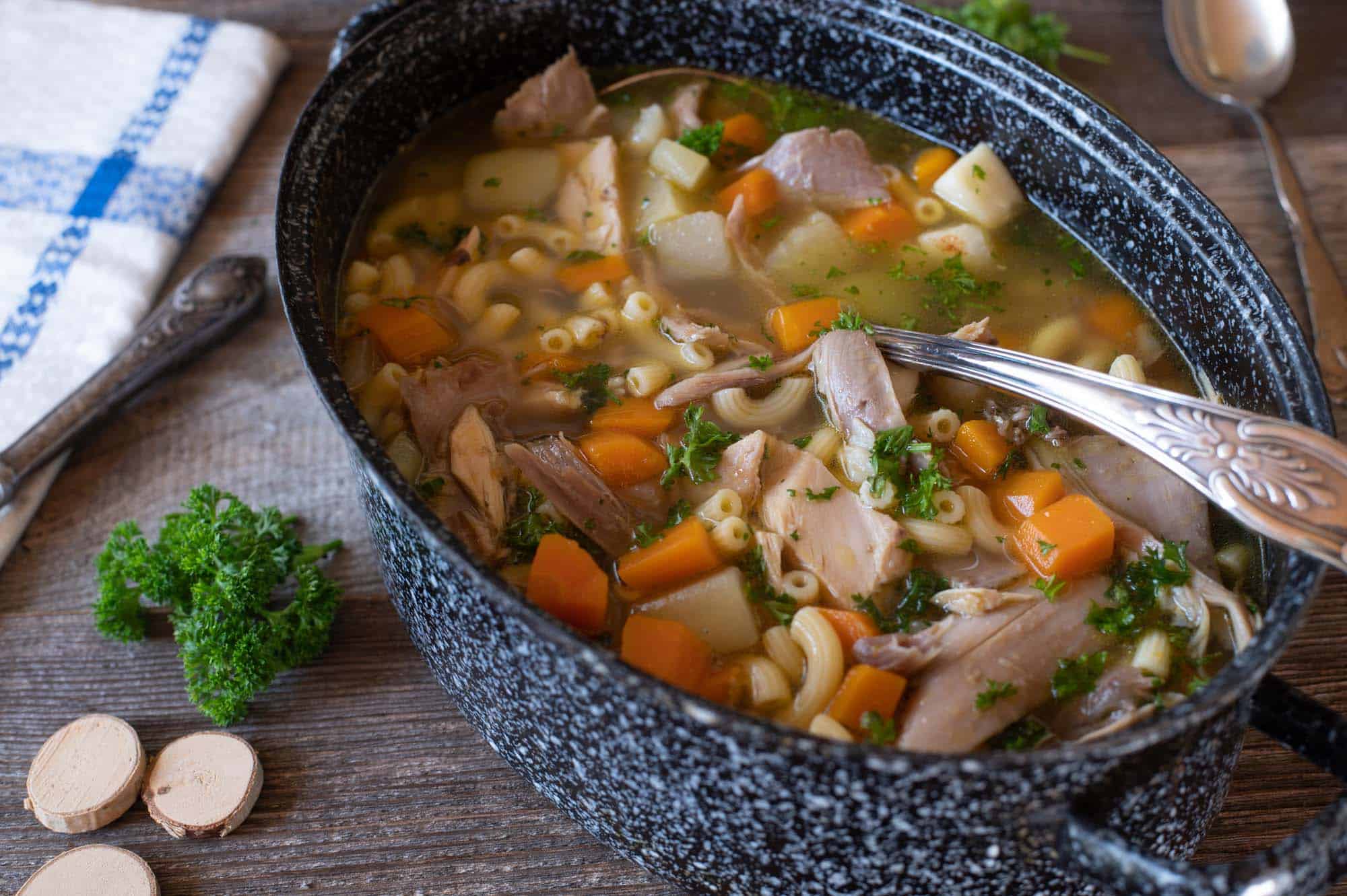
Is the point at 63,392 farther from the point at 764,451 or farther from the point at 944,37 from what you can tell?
the point at 944,37

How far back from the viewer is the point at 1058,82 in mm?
2443

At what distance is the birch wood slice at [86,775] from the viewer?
2082mm

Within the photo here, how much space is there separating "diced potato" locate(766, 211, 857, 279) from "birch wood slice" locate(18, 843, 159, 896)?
5.65ft

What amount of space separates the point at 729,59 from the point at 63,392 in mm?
1839

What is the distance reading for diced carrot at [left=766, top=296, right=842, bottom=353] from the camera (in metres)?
2.44

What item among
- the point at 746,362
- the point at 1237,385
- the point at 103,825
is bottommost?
the point at 103,825

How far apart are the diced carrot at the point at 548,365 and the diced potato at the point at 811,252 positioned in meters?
0.52

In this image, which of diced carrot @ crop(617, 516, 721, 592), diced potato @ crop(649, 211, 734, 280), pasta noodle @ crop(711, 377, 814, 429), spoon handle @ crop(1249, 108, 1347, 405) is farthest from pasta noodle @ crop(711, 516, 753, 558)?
spoon handle @ crop(1249, 108, 1347, 405)

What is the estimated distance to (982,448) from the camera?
2207mm

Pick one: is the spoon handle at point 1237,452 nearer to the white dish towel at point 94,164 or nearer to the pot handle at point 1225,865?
the pot handle at point 1225,865

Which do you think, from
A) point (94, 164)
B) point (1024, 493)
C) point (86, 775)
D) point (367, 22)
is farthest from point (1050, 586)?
point (94, 164)

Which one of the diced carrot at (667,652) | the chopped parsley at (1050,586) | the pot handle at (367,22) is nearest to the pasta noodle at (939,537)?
the chopped parsley at (1050,586)

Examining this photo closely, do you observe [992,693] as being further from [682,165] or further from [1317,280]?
[1317,280]

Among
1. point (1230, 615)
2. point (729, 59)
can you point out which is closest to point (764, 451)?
point (1230, 615)
